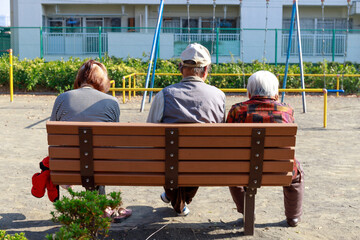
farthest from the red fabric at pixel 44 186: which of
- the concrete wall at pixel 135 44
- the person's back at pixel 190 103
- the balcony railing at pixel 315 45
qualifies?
the balcony railing at pixel 315 45

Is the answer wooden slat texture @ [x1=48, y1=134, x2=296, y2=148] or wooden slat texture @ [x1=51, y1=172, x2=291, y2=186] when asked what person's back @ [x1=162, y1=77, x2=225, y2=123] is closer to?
wooden slat texture @ [x1=48, y1=134, x2=296, y2=148]

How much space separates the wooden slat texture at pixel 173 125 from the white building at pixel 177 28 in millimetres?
19594

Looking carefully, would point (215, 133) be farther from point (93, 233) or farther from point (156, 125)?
point (93, 233)

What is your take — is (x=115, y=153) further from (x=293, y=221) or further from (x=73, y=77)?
(x=73, y=77)

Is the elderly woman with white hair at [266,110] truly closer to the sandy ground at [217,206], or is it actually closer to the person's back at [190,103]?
the person's back at [190,103]

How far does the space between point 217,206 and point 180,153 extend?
140 centimetres

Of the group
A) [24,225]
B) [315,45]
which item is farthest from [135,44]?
[24,225]

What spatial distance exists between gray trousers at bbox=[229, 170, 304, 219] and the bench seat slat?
0.59m

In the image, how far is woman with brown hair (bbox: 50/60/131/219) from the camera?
4.14 m

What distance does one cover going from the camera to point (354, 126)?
1034cm

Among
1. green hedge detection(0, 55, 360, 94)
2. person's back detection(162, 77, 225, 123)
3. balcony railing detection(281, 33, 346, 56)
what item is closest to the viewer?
person's back detection(162, 77, 225, 123)

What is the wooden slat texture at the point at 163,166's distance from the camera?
3.74 meters

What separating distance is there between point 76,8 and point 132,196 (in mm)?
25052

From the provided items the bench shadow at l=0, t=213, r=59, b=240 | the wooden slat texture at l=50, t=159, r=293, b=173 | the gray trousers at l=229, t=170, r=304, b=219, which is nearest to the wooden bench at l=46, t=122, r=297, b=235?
the wooden slat texture at l=50, t=159, r=293, b=173
